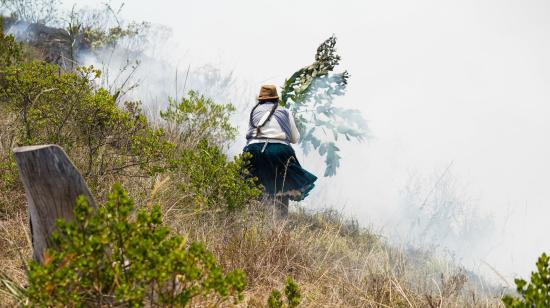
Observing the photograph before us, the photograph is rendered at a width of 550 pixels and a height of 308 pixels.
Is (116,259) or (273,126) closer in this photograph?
(116,259)

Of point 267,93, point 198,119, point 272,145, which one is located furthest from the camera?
point 267,93

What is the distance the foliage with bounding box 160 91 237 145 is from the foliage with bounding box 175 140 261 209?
630 mm

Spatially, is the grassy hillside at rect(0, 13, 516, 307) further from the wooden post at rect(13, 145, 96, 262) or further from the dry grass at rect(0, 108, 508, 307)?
the wooden post at rect(13, 145, 96, 262)

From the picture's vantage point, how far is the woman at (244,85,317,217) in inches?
203

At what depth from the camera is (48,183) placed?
1.78 meters

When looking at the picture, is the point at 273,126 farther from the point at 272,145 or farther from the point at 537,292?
the point at 537,292

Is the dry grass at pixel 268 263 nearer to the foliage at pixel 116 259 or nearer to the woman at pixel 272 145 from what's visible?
the foliage at pixel 116 259

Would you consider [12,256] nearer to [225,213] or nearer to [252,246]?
[252,246]

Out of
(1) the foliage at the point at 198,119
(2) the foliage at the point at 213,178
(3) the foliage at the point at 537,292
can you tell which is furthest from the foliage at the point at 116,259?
(1) the foliage at the point at 198,119

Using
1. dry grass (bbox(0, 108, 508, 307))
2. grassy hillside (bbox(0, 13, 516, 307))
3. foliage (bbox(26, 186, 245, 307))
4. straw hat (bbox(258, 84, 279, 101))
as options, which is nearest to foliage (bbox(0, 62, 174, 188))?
grassy hillside (bbox(0, 13, 516, 307))

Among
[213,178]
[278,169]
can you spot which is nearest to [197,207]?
[213,178]

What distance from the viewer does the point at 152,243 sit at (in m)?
1.51

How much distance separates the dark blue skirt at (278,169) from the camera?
516 cm

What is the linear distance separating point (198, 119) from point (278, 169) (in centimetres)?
104
